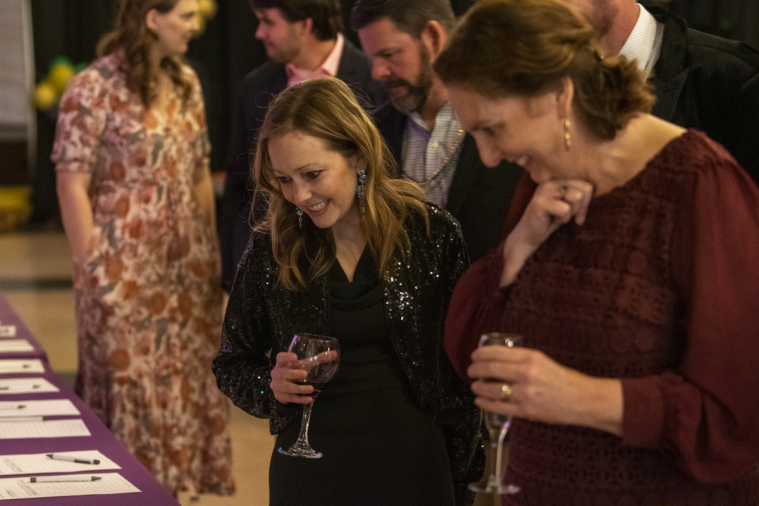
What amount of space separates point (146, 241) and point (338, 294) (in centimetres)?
177

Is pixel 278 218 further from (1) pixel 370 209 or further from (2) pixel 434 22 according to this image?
(2) pixel 434 22

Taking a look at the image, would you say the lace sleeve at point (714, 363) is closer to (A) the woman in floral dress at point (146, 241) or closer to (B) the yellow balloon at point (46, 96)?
(A) the woman in floral dress at point (146, 241)

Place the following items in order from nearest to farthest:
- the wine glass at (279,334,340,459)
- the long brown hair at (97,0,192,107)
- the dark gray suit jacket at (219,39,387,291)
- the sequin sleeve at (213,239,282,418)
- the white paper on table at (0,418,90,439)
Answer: the wine glass at (279,334,340,459) < the sequin sleeve at (213,239,282,418) < the white paper on table at (0,418,90,439) < the dark gray suit jacket at (219,39,387,291) < the long brown hair at (97,0,192,107)

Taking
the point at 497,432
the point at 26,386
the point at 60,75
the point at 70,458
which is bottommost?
the point at 60,75

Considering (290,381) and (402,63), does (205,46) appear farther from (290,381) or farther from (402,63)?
(290,381)

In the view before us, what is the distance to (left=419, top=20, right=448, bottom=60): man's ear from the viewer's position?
2.57m

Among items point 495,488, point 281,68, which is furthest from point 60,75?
point 495,488

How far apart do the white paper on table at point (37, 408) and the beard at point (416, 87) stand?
1.20 m

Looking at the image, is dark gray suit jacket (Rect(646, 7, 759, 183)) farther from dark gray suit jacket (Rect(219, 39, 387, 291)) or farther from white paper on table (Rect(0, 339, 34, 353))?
white paper on table (Rect(0, 339, 34, 353))

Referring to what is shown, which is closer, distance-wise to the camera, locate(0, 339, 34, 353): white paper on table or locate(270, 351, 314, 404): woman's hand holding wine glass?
locate(270, 351, 314, 404): woman's hand holding wine glass

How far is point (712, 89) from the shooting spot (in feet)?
6.70

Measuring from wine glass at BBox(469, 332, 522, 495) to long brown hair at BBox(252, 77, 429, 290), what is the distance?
0.66 metres

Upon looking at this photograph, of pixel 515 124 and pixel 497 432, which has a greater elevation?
pixel 515 124

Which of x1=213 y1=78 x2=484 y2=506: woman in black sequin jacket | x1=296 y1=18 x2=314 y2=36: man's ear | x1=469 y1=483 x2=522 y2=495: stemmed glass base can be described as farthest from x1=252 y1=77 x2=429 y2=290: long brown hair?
x1=296 y1=18 x2=314 y2=36: man's ear
